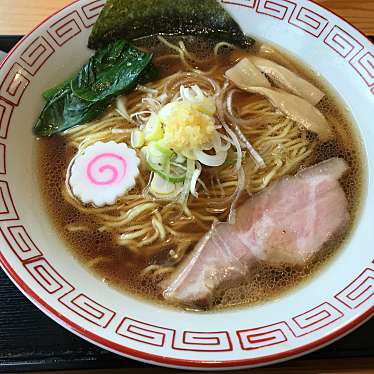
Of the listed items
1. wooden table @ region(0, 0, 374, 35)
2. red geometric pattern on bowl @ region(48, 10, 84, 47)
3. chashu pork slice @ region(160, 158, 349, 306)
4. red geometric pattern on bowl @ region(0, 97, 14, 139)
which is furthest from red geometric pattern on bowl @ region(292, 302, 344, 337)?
wooden table @ region(0, 0, 374, 35)

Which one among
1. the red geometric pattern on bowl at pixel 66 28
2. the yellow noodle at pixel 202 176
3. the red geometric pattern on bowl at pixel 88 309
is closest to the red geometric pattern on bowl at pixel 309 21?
the yellow noodle at pixel 202 176

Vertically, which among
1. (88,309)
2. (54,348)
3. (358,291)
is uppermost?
(358,291)

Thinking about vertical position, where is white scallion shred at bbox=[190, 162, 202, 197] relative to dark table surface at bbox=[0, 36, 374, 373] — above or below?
above

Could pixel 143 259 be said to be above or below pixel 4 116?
below

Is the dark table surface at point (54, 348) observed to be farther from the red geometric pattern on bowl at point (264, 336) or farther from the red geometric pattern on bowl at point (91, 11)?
the red geometric pattern on bowl at point (91, 11)

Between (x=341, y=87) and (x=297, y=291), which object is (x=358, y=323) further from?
(x=341, y=87)

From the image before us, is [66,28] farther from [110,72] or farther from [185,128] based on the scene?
[185,128]

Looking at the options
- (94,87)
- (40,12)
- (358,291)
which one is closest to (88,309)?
(358,291)

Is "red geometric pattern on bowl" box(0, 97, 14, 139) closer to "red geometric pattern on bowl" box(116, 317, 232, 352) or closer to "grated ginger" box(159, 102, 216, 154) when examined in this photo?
"grated ginger" box(159, 102, 216, 154)
